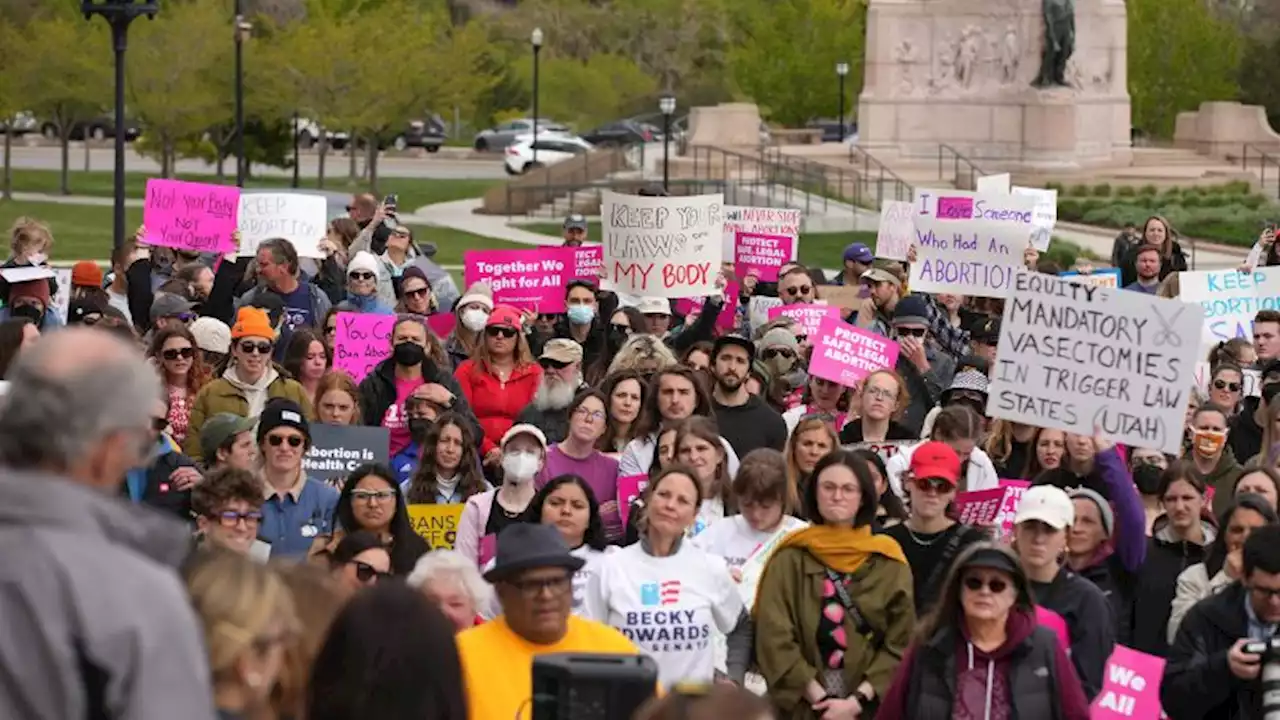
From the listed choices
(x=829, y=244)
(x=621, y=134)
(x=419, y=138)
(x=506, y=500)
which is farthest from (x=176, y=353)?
(x=419, y=138)

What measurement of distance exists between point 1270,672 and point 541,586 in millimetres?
2709

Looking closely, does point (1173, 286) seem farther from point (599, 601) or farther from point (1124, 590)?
point (599, 601)

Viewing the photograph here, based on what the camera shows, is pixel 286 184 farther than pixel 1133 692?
Yes

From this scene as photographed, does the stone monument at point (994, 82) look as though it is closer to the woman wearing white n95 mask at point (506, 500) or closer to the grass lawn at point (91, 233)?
the grass lawn at point (91, 233)

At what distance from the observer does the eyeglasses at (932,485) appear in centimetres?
997

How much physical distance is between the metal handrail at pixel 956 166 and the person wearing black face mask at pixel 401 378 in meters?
36.6

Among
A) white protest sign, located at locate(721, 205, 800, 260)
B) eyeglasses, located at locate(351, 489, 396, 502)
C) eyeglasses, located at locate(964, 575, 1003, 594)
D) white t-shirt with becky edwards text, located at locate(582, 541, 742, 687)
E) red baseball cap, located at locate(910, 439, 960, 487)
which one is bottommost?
white t-shirt with becky edwards text, located at locate(582, 541, 742, 687)

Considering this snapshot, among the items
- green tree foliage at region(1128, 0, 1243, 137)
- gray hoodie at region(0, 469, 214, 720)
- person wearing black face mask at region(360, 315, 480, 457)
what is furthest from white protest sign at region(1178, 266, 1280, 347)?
green tree foliage at region(1128, 0, 1243, 137)

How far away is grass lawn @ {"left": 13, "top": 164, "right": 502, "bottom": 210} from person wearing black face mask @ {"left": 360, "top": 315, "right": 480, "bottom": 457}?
40.7 meters

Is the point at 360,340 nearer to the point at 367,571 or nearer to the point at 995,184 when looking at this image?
the point at 367,571

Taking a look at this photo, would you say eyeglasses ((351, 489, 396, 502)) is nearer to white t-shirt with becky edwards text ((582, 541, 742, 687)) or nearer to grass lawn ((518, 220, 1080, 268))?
white t-shirt with becky edwards text ((582, 541, 742, 687))

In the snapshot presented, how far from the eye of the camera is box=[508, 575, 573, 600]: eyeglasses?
24.8 ft

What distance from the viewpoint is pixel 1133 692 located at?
9.02 metres

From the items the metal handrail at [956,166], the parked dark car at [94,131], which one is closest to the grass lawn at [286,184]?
the parked dark car at [94,131]
